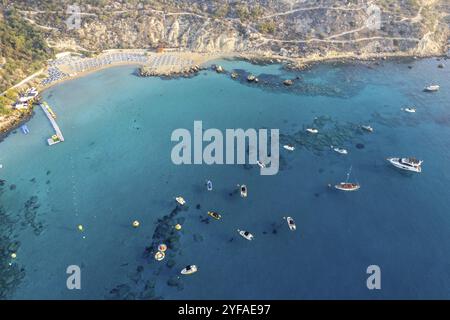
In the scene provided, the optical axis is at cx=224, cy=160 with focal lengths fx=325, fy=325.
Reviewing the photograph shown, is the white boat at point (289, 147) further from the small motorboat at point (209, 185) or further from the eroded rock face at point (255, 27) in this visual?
the eroded rock face at point (255, 27)

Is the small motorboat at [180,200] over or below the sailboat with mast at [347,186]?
below

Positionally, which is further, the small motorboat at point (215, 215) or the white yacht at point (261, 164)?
the white yacht at point (261, 164)

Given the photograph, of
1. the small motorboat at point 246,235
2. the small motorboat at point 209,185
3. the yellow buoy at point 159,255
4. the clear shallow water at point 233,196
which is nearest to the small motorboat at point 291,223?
the clear shallow water at point 233,196

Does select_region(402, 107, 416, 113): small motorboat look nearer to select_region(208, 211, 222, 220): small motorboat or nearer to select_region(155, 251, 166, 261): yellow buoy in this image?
select_region(208, 211, 222, 220): small motorboat

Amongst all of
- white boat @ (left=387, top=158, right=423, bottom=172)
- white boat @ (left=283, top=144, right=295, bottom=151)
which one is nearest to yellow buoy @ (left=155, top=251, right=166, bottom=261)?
white boat @ (left=283, top=144, right=295, bottom=151)

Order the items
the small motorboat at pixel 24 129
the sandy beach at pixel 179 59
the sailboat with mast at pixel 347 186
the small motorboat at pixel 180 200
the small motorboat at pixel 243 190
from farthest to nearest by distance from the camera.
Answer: the sandy beach at pixel 179 59, the small motorboat at pixel 24 129, the sailboat with mast at pixel 347 186, the small motorboat at pixel 243 190, the small motorboat at pixel 180 200

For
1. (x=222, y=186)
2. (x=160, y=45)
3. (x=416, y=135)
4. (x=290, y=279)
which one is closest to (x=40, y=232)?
(x=222, y=186)
